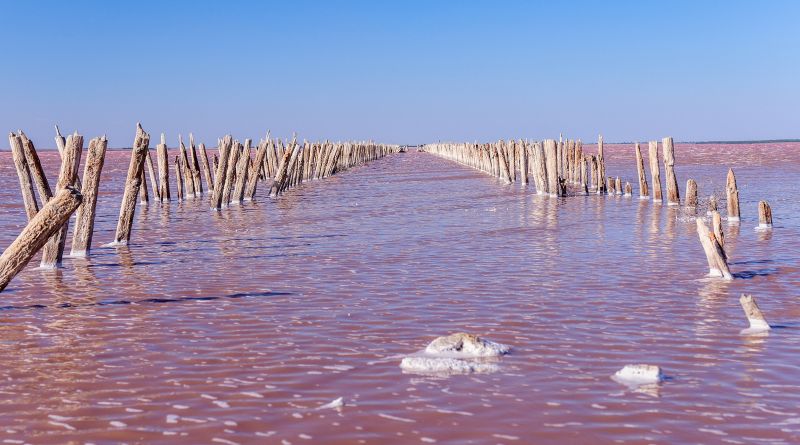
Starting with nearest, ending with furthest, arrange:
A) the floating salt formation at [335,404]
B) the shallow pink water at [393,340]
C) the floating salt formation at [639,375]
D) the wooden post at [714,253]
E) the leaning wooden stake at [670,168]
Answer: the shallow pink water at [393,340] < the floating salt formation at [335,404] < the floating salt formation at [639,375] < the wooden post at [714,253] < the leaning wooden stake at [670,168]

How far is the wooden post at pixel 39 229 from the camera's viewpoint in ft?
18.8

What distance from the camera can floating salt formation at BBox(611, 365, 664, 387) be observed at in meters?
3.98

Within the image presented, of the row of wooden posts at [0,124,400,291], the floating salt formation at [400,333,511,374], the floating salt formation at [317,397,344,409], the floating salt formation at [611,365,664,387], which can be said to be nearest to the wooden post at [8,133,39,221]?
the row of wooden posts at [0,124,400,291]

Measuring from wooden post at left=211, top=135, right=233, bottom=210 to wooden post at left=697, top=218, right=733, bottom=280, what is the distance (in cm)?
1070

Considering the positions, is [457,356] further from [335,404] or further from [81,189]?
[81,189]

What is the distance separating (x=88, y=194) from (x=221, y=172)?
7.63 m

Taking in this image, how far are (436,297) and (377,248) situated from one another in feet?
10.7

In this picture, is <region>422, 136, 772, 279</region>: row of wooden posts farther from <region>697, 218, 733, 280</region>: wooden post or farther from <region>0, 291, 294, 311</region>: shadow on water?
<region>0, 291, 294, 311</region>: shadow on water

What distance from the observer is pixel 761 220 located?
1111 cm

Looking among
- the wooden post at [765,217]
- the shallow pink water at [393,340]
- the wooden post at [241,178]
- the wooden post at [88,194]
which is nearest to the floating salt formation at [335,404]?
the shallow pink water at [393,340]

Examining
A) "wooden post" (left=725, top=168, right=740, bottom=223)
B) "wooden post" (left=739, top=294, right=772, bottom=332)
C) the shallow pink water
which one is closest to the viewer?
the shallow pink water

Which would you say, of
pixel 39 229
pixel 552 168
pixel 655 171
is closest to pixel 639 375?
pixel 39 229

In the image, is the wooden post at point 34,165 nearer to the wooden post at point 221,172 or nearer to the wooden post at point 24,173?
the wooden post at point 24,173

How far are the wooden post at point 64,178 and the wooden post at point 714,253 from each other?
18.3 feet
